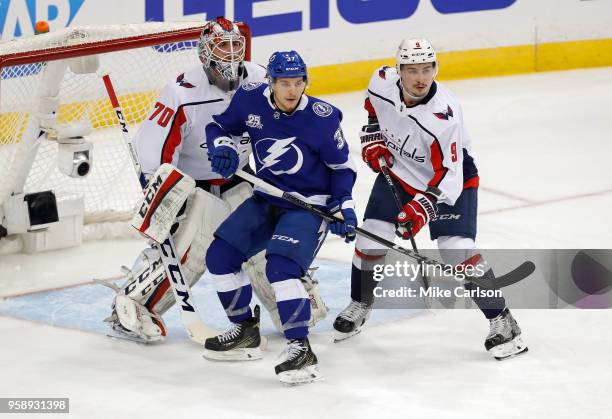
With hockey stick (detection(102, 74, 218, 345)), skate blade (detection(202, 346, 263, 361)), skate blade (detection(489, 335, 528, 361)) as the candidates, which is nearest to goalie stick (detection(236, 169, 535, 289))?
skate blade (detection(489, 335, 528, 361))

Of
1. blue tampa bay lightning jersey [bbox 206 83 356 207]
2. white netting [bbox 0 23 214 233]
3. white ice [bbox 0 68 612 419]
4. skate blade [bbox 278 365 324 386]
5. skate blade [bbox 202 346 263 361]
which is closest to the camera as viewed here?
white ice [bbox 0 68 612 419]

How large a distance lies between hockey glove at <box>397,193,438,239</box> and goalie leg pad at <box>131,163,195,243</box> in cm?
72

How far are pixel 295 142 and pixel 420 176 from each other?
52cm

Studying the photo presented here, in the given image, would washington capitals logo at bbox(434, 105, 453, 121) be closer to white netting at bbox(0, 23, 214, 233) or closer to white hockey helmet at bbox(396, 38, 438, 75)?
white hockey helmet at bbox(396, 38, 438, 75)

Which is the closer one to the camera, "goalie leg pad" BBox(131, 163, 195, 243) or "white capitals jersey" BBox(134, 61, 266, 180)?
"goalie leg pad" BBox(131, 163, 195, 243)

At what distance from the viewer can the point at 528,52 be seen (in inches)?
346

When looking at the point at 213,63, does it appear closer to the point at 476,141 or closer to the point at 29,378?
the point at 29,378

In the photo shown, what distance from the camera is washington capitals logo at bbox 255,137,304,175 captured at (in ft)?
13.2

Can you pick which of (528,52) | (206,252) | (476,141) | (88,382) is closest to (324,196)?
(206,252)

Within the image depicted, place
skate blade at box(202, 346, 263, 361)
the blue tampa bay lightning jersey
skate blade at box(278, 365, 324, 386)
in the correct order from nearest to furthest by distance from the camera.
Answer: skate blade at box(278, 365, 324, 386) < the blue tampa bay lightning jersey < skate blade at box(202, 346, 263, 361)

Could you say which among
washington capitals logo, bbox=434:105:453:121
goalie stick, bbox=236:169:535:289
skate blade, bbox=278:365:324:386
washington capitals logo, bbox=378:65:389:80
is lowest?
skate blade, bbox=278:365:324:386

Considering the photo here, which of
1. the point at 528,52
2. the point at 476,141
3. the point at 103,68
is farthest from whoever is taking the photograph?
the point at 528,52

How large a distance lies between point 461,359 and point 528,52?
198 inches

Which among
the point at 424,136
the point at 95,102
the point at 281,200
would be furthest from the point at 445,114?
the point at 95,102
